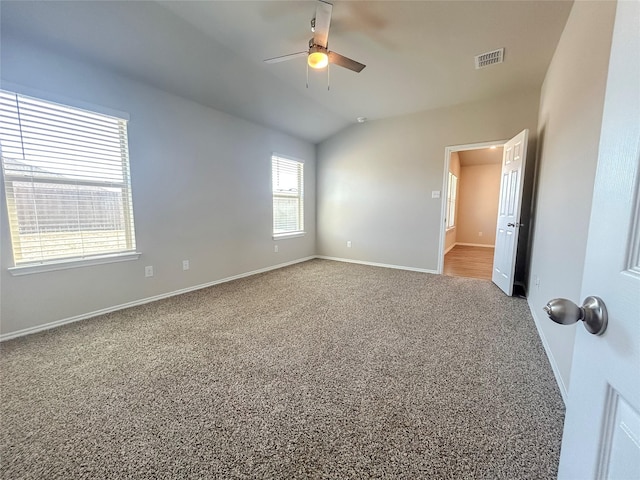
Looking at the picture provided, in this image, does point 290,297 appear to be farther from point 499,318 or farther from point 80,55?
point 80,55

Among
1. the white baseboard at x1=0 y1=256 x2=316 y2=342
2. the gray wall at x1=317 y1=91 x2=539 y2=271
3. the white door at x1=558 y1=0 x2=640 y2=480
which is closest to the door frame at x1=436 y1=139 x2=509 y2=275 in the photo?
the gray wall at x1=317 y1=91 x2=539 y2=271

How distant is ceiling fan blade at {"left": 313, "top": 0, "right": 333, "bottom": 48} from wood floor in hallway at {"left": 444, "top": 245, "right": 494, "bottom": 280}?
377 centimetres

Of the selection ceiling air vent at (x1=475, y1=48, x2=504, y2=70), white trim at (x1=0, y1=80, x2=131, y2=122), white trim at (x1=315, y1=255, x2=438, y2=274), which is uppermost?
ceiling air vent at (x1=475, y1=48, x2=504, y2=70)

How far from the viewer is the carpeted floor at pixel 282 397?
3.80ft

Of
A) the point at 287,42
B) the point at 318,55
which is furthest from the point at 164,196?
the point at 318,55

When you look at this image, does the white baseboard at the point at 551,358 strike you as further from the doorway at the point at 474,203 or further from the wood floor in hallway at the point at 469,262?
the doorway at the point at 474,203

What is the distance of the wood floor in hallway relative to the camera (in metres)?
4.42

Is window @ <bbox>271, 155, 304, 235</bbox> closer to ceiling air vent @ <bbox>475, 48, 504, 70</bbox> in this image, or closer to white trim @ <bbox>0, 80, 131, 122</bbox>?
white trim @ <bbox>0, 80, 131, 122</bbox>

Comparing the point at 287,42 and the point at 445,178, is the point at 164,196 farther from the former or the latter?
the point at 445,178

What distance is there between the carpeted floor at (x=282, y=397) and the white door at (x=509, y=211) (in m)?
0.82

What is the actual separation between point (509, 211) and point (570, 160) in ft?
5.50

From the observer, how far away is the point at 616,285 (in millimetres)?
456

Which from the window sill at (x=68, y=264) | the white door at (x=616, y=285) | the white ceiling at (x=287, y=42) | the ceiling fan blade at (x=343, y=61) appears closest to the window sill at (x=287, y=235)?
the white ceiling at (x=287, y=42)

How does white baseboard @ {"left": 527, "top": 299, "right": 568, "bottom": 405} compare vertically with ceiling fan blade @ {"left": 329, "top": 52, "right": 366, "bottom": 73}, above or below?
below
